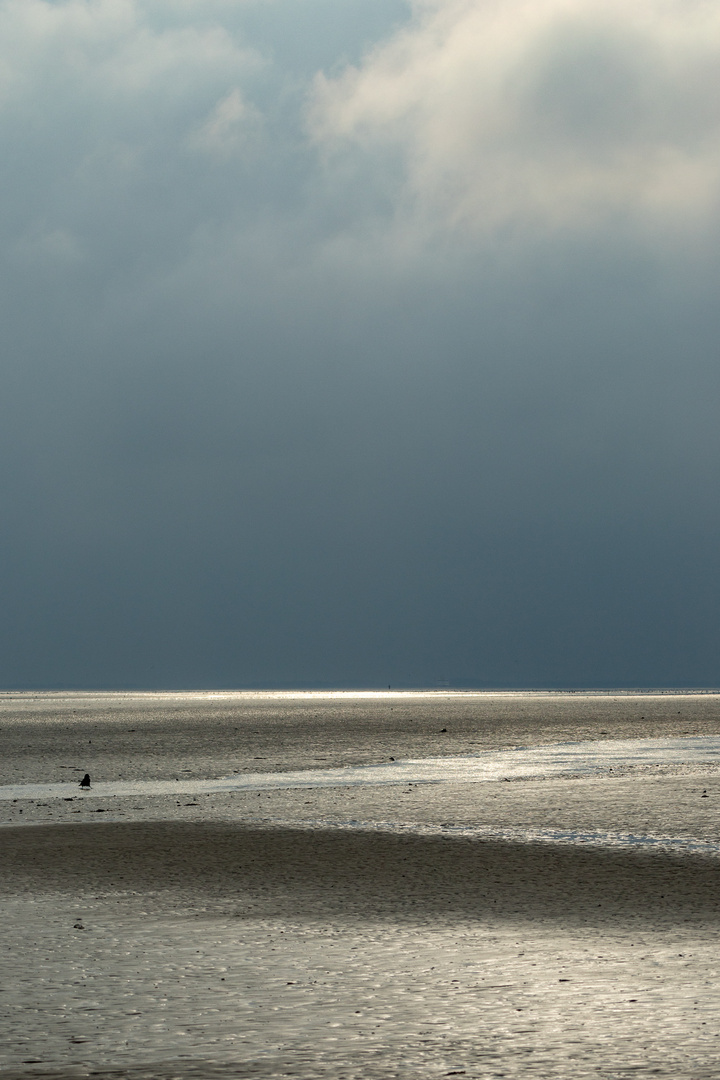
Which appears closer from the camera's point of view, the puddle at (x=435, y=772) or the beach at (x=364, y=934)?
the beach at (x=364, y=934)

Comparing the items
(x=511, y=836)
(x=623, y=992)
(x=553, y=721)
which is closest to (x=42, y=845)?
(x=511, y=836)

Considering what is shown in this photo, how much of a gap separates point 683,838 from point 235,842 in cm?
684

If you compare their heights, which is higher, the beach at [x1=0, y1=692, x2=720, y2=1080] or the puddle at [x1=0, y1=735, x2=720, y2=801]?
the beach at [x1=0, y1=692, x2=720, y2=1080]

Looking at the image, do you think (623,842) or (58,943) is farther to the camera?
(623,842)

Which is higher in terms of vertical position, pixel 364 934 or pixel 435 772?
pixel 364 934

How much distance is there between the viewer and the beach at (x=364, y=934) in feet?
27.3

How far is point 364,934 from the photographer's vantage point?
41.4ft

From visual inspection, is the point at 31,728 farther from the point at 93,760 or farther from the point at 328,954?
the point at 328,954

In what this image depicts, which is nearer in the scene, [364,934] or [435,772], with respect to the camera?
[364,934]

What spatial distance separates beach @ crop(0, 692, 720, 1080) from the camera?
27.3 feet

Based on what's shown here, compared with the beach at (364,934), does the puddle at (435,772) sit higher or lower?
lower

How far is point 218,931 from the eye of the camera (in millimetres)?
12820

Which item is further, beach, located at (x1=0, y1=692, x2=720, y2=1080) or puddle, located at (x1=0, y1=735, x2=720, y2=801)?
puddle, located at (x1=0, y1=735, x2=720, y2=801)

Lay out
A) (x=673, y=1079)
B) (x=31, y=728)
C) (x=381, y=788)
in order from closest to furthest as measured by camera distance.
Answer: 1. (x=673, y=1079)
2. (x=381, y=788)
3. (x=31, y=728)
